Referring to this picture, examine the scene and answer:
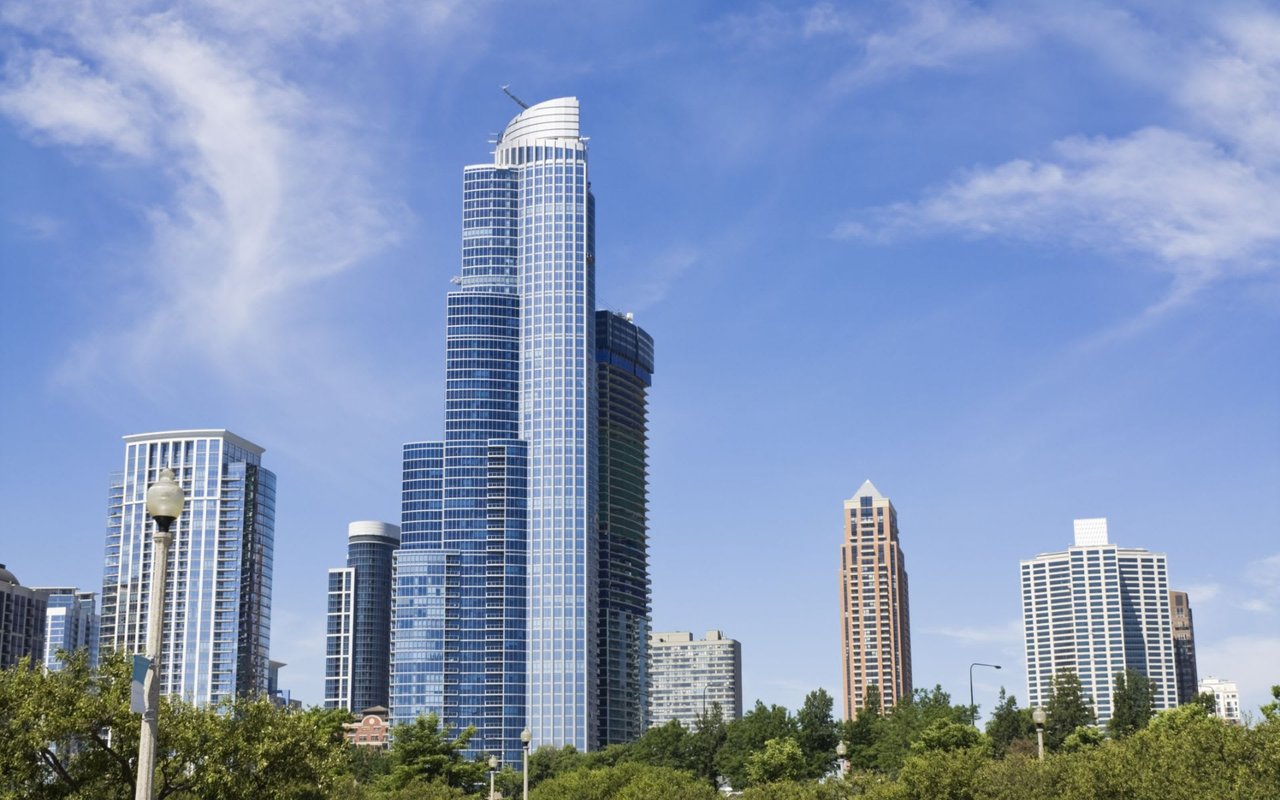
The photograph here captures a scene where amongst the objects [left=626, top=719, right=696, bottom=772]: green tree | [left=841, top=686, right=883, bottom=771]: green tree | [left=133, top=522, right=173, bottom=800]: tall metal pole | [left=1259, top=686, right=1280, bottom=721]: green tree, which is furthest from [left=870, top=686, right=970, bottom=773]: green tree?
[left=133, top=522, right=173, bottom=800]: tall metal pole

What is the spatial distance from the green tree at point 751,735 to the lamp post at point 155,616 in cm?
12558

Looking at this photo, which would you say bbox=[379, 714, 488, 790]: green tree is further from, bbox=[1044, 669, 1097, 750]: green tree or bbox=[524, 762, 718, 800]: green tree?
bbox=[1044, 669, 1097, 750]: green tree

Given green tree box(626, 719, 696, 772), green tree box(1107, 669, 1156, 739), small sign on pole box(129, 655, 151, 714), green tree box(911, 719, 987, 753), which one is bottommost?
green tree box(626, 719, 696, 772)

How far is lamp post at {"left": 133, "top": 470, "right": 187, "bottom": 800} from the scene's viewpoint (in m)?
25.4

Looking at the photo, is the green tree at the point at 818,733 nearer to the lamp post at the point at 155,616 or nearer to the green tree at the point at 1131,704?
the green tree at the point at 1131,704

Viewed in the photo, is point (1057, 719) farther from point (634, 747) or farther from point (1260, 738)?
point (1260, 738)

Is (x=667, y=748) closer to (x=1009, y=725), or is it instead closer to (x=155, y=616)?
(x=1009, y=725)

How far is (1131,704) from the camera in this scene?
146m

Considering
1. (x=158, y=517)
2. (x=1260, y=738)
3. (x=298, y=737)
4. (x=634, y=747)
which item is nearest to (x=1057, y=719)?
(x=634, y=747)

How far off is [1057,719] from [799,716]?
26310 millimetres

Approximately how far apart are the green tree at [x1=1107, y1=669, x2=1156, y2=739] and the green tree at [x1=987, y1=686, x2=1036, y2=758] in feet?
26.3

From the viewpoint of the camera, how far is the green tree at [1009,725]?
461 feet

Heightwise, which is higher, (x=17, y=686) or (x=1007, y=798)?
(x=17, y=686)

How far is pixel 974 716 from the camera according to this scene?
136 meters
